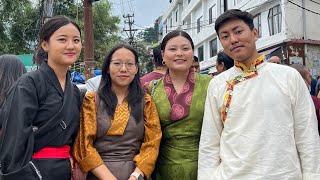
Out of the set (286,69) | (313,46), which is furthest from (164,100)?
(313,46)

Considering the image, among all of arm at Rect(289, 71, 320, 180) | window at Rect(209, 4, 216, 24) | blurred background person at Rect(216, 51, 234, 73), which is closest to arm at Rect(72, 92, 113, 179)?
arm at Rect(289, 71, 320, 180)

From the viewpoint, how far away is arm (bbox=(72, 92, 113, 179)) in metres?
2.34

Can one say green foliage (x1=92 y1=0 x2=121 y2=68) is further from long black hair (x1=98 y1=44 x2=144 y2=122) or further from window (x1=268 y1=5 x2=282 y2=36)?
long black hair (x1=98 y1=44 x2=144 y2=122)

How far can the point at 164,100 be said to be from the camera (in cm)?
266

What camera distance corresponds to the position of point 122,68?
2547 mm

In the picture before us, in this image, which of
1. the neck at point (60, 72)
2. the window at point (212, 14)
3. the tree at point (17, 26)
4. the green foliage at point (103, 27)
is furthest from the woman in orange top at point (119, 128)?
the window at point (212, 14)

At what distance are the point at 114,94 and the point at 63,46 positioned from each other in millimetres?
524

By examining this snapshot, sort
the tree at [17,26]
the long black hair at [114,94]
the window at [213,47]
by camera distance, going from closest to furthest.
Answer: the long black hair at [114,94] < the tree at [17,26] < the window at [213,47]

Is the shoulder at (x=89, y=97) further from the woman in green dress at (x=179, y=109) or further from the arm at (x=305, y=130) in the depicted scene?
the arm at (x=305, y=130)

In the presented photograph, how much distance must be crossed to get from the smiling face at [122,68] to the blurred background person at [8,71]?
1.14m

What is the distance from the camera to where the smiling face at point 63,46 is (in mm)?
2324

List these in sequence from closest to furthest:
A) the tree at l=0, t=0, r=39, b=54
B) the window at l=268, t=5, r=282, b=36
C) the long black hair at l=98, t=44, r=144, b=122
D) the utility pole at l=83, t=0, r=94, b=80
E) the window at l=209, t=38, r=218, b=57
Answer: the long black hair at l=98, t=44, r=144, b=122
the utility pole at l=83, t=0, r=94, b=80
the window at l=268, t=5, r=282, b=36
the tree at l=0, t=0, r=39, b=54
the window at l=209, t=38, r=218, b=57

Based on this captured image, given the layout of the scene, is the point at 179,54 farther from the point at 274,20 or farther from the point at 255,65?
the point at 274,20

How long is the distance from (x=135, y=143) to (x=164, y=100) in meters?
0.40
